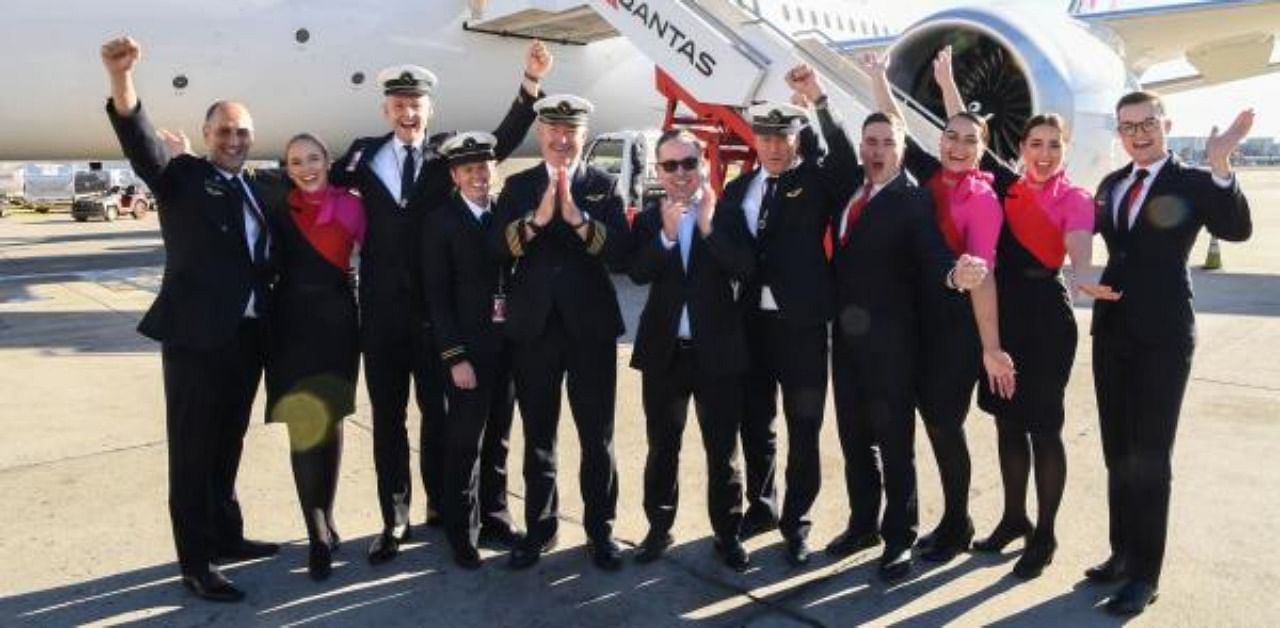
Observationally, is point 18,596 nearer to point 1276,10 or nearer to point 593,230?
point 593,230

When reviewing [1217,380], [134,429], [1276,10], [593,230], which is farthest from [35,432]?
[1276,10]

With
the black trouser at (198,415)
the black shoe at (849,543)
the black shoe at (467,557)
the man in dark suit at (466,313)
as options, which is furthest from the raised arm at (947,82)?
the black trouser at (198,415)

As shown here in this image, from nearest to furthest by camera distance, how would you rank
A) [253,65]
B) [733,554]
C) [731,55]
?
[733,554]
[731,55]
[253,65]

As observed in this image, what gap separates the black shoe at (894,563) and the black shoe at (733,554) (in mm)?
456

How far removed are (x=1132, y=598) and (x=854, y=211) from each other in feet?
4.85

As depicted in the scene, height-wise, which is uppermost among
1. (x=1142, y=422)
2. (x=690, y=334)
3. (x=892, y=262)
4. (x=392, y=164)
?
(x=392, y=164)

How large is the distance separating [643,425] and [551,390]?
179 centimetres

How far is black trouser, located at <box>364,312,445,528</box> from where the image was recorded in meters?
3.39

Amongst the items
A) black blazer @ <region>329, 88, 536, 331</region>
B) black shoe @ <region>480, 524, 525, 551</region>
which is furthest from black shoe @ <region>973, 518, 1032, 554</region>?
black blazer @ <region>329, 88, 536, 331</region>

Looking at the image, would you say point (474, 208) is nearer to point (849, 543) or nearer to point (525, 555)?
point (525, 555)

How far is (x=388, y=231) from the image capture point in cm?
334

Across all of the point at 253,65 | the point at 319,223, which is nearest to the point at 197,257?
the point at 319,223

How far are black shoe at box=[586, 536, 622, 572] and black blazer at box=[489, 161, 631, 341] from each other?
0.73 metres

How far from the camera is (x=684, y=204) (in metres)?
3.16
